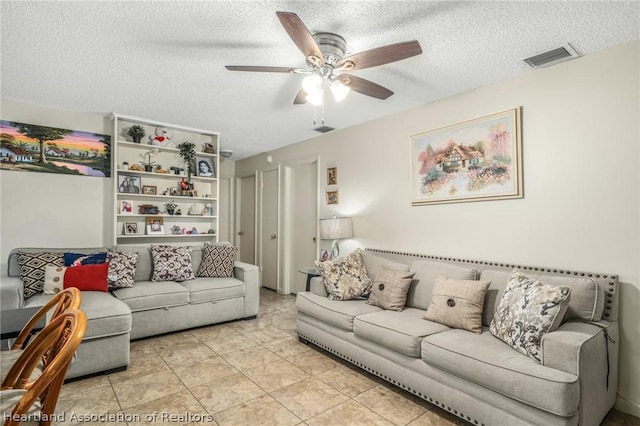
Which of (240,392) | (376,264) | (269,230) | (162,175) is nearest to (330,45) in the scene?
(376,264)

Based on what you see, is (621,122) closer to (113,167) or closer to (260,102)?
(260,102)

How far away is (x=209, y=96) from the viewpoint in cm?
332

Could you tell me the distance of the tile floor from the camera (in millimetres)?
2078

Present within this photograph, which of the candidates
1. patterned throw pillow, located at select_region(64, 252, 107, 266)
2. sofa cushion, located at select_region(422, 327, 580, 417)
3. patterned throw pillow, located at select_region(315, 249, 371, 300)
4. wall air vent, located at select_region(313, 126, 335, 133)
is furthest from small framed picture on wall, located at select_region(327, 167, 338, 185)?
patterned throw pillow, located at select_region(64, 252, 107, 266)

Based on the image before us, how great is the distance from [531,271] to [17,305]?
13.5 ft

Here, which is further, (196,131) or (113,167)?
(196,131)

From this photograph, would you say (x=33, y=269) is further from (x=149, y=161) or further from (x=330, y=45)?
(x=330, y=45)

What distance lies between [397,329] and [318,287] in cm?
115

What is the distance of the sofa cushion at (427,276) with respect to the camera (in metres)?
2.74

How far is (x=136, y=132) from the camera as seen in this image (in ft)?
13.5

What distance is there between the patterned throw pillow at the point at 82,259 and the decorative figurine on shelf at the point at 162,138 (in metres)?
1.61

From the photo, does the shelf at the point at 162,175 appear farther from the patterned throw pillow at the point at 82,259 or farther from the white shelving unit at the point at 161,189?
the patterned throw pillow at the point at 82,259

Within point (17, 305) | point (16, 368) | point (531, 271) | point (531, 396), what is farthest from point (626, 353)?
point (17, 305)

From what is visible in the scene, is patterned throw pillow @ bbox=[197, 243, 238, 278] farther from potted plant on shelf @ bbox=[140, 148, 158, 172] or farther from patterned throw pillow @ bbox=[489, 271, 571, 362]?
patterned throw pillow @ bbox=[489, 271, 571, 362]
